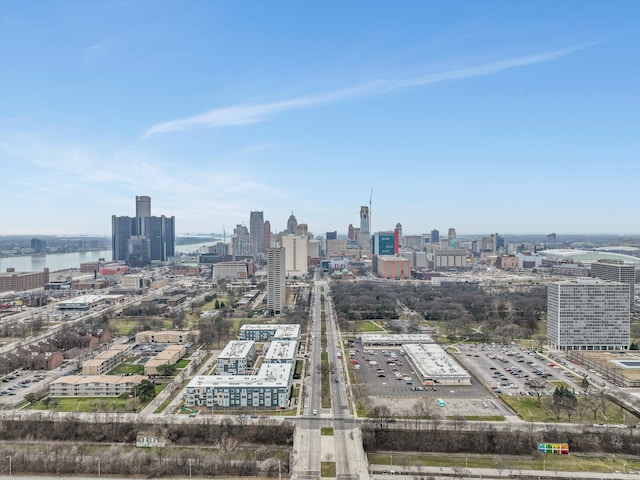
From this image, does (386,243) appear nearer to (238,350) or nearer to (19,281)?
(19,281)

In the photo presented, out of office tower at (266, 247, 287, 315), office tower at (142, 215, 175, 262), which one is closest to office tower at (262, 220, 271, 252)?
office tower at (142, 215, 175, 262)

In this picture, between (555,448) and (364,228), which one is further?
(364,228)

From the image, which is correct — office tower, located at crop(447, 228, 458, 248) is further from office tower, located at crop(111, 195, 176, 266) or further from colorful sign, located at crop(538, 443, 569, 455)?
colorful sign, located at crop(538, 443, 569, 455)

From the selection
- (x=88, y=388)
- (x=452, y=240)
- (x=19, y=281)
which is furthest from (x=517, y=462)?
(x=452, y=240)

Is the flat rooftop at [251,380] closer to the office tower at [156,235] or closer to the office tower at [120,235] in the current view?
the office tower at [156,235]

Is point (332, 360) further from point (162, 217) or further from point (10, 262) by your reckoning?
point (10, 262)
